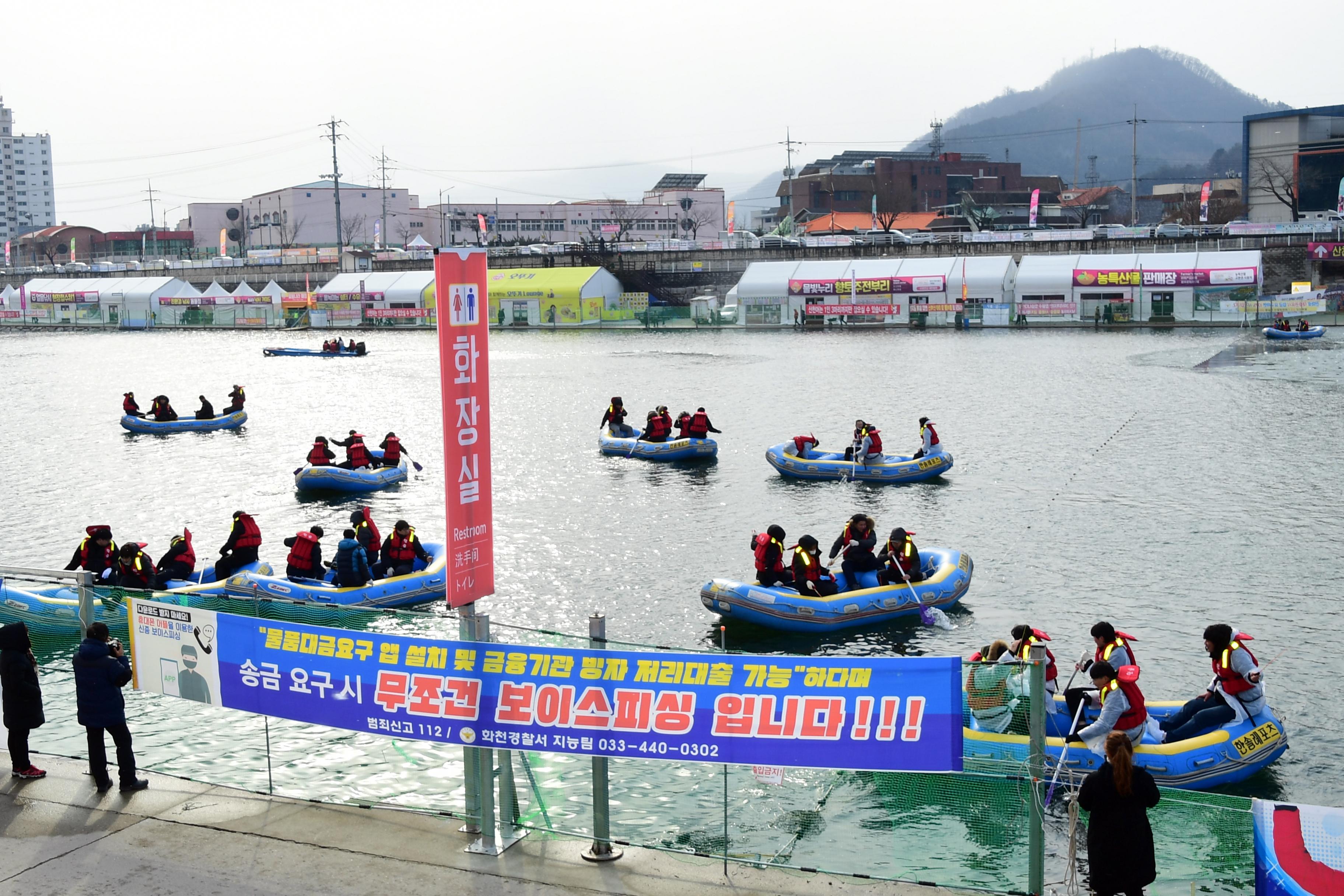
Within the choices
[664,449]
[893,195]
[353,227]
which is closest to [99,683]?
[664,449]

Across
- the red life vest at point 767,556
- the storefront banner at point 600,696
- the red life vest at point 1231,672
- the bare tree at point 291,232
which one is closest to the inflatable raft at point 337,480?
the red life vest at point 767,556

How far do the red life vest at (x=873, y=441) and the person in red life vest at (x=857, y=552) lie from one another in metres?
10.5

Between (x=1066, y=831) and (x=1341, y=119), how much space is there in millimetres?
108386

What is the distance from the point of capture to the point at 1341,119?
98.2m

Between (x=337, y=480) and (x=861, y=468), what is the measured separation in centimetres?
1313

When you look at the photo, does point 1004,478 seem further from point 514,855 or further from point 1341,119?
point 1341,119

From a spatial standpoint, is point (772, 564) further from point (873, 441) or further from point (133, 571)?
point (873, 441)

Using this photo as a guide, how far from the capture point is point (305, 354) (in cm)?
6981

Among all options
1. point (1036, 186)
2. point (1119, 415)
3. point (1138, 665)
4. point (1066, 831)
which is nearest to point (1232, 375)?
point (1119, 415)

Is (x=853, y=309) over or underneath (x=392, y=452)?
over

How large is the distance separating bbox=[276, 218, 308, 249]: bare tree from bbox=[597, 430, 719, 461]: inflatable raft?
142 metres

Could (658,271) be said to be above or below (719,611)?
above

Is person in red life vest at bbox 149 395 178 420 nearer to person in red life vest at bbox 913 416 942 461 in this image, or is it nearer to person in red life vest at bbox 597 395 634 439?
person in red life vest at bbox 597 395 634 439

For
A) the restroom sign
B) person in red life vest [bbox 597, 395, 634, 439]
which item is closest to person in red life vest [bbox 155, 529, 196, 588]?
the restroom sign
